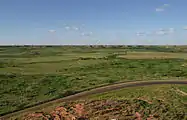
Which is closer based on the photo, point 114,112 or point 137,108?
point 114,112

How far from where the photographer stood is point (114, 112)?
32094 millimetres

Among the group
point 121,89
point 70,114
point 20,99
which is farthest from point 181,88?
point 20,99

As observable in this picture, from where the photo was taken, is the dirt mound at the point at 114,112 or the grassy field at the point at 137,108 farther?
the grassy field at the point at 137,108

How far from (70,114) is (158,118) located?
1102 cm

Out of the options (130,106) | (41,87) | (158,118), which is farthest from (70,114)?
(41,87)

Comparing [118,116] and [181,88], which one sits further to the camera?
[181,88]

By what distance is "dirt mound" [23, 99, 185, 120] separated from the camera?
99.9 feet

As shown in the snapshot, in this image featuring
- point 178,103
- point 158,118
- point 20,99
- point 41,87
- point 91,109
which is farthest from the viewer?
point 41,87

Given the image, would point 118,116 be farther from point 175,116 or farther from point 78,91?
point 78,91

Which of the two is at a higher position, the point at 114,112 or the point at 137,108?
the point at 137,108

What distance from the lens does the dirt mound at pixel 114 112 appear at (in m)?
30.5

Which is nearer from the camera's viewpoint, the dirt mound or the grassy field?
the dirt mound

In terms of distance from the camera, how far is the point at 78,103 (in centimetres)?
3703

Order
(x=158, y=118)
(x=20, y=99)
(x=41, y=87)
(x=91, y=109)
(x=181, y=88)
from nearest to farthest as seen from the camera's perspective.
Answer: (x=158, y=118) → (x=91, y=109) → (x=20, y=99) → (x=181, y=88) → (x=41, y=87)
